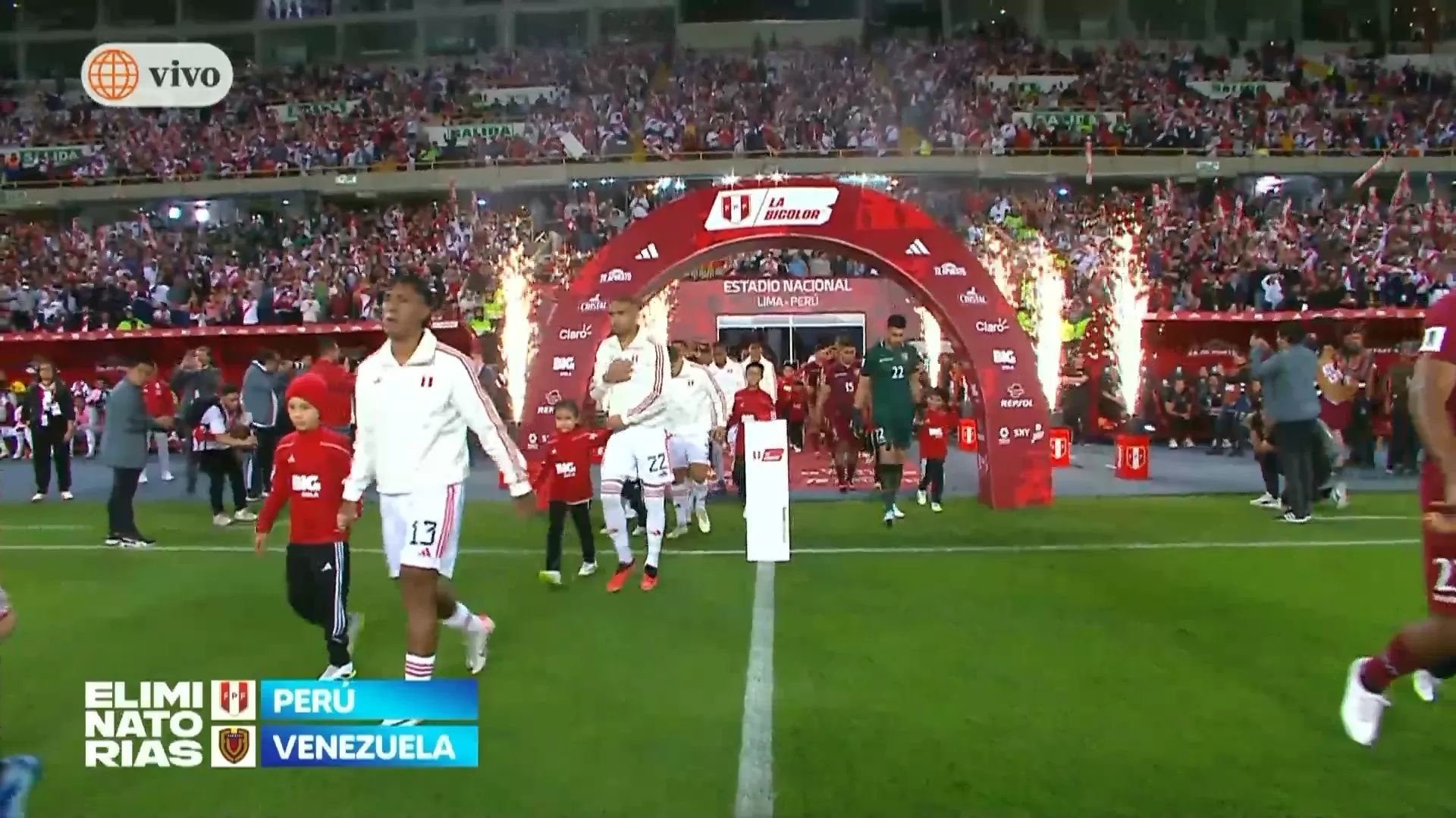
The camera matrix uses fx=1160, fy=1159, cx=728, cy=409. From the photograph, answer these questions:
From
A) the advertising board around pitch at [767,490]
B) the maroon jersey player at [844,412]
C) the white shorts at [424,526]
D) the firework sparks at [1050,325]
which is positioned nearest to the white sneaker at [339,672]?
the white shorts at [424,526]

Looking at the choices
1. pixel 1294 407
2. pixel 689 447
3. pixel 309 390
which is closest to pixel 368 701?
pixel 309 390

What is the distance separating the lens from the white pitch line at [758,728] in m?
4.38

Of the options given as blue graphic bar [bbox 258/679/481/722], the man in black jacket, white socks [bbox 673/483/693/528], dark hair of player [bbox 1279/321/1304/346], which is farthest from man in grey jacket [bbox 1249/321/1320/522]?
the man in black jacket

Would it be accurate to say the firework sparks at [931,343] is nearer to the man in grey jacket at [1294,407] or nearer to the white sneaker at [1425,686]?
the man in grey jacket at [1294,407]

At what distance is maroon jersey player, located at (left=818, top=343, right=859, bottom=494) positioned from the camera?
15273 millimetres

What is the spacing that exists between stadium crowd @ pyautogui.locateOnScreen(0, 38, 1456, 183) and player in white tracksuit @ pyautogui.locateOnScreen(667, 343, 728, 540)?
2225cm

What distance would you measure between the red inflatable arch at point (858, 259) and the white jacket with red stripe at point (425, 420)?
24.6 ft

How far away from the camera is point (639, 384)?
352 inches

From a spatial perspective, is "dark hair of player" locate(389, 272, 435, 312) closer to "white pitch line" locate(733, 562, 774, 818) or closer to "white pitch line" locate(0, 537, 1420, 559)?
"white pitch line" locate(733, 562, 774, 818)

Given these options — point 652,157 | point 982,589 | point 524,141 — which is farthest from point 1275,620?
point 524,141

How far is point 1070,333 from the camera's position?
2464 centimetres

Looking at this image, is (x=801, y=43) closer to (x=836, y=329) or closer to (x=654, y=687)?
(x=836, y=329)

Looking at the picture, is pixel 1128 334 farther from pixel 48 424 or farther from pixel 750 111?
pixel 48 424

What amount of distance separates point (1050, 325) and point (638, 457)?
57.5 ft
